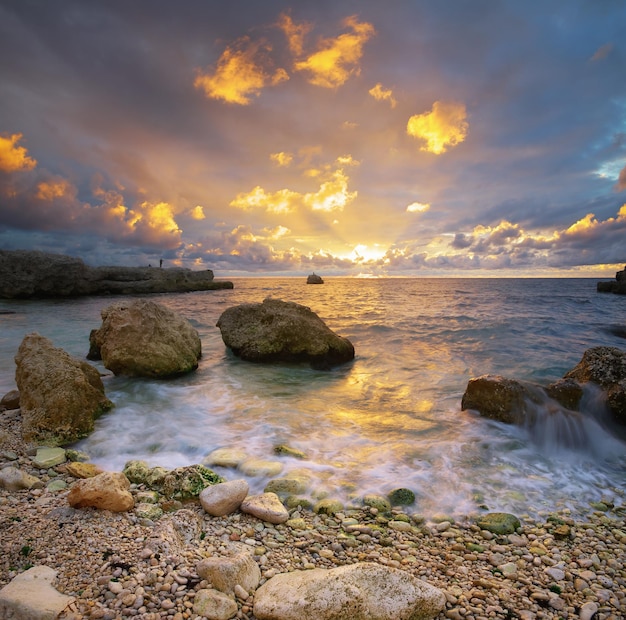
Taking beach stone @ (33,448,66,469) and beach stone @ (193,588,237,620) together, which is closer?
beach stone @ (193,588,237,620)

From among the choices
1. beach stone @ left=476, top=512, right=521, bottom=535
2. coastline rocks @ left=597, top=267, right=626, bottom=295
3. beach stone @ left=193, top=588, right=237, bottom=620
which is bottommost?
beach stone @ left=476, top=512, right=521, bottom=535

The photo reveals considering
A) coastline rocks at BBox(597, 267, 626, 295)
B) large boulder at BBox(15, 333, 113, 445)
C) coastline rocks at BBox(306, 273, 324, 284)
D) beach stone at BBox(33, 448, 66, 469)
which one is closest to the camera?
beach stone at BBox(33, 448, 66, 469)

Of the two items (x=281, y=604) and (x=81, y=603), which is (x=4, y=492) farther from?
(x=281, y=604)

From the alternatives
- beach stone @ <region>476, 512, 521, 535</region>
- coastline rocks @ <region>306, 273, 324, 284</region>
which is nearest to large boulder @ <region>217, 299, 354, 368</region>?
beach stone @ <region>476, 512, 521, 535</region>

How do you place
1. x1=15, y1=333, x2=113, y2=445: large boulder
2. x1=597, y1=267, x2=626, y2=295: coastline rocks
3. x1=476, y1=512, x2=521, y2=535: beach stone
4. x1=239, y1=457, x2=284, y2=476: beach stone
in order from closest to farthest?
x1=476, y1=512, x2=521, y2=535: beach stone → x1=239, y1=457, x2=284, y2=476: beach stone → x1=15, y1=333, x2=113, y2=445: large boulder → x1=597, y1=267, x2=626, y2=295: coastline rocks

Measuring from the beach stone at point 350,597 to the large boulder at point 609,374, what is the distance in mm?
5531

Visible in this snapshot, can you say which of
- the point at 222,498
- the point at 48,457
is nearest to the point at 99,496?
the point at 222,498

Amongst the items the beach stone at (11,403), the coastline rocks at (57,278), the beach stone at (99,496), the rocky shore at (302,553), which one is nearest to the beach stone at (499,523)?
the rocky shore at (302,553)

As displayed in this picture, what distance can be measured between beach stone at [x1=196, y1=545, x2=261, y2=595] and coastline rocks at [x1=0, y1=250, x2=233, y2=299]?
1884 inches

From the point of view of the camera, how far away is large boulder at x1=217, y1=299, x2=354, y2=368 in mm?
9656

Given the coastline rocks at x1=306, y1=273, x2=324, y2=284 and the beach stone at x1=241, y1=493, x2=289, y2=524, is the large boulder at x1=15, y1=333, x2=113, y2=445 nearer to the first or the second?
the beach stone at x1=241, y1=493, x2=289, y2=524

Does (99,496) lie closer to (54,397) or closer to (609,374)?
(54,397)

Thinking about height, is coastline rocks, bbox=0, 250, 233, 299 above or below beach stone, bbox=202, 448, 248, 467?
above

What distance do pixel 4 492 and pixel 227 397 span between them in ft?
13.4
